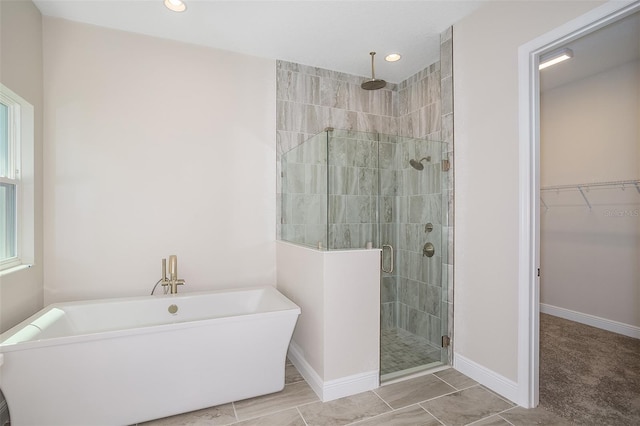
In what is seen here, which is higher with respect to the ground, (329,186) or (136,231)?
(329,186)

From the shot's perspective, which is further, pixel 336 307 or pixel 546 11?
pixel 336 307

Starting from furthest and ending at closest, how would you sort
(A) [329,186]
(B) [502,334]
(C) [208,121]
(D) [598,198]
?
(D) [598,198]
(C) [208,121]
(A) [329,186]
(B) [502,334]

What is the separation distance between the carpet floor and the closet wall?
0.37 meters

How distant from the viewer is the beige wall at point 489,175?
7.02ft

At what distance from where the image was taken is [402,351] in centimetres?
284

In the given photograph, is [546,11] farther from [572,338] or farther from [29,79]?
[29,79]

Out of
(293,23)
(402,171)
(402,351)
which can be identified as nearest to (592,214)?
(402,171)

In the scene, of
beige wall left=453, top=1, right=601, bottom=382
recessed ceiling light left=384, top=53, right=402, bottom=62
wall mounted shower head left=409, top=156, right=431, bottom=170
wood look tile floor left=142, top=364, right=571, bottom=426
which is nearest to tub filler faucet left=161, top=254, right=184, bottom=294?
wood look tile floor left=142, top=364, right=571, bottom=426

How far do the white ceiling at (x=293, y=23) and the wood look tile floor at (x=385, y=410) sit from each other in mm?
2759

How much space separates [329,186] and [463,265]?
122cm

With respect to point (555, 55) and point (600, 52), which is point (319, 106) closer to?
point (555, 55)

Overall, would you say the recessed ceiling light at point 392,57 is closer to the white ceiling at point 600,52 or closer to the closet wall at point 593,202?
the white ceiling at point 600,52

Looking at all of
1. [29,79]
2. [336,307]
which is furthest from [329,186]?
[29,79]

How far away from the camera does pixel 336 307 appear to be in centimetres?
225
